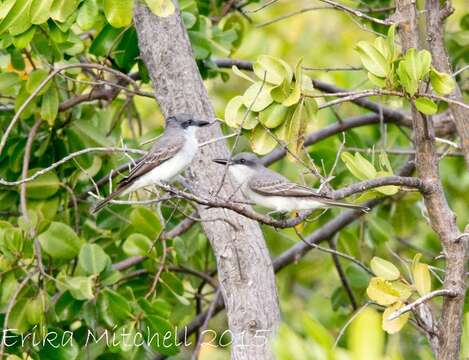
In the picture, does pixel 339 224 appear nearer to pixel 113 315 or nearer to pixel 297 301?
pixel 113 315

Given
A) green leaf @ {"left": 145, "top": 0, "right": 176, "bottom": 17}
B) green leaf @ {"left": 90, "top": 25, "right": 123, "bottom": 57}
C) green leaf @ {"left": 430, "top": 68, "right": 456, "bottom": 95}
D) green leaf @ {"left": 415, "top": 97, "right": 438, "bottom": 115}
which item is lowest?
green leaf @ {"left": 90, "top": 25, "right": 123, "bottom": 57}

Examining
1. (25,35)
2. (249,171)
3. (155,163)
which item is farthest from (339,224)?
(25,35)

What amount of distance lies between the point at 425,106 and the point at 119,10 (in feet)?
4.57

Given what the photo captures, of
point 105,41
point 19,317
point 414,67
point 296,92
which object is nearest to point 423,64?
point 414,67

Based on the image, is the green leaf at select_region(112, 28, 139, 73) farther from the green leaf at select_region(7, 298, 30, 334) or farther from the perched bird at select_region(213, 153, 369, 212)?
the green leaf at select_region(7, 298, 30, 334)

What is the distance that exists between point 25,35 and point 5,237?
40.3 inches

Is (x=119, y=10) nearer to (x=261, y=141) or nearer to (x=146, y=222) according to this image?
(x=261, y=141)

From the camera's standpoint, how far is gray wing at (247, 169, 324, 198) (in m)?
4.86

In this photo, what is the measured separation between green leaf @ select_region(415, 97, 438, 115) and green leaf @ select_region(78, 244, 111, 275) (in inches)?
82.5

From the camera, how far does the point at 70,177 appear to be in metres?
5.77

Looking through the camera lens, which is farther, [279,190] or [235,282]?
[279,190]

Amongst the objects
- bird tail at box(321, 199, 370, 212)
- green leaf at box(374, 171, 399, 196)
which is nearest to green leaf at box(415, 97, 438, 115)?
green leaf at box(374, 171, 399, 196)

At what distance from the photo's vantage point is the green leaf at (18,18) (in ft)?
14.0

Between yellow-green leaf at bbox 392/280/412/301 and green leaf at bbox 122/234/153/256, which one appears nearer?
yellow-green leaf at bbox 392/280/412/301
